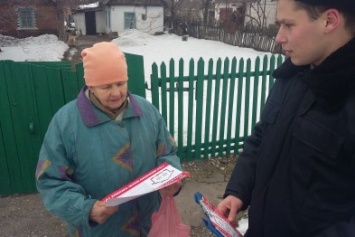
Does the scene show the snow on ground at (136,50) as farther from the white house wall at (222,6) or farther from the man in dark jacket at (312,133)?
the man in dark jacket at (312,133)

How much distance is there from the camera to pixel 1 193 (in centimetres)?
376

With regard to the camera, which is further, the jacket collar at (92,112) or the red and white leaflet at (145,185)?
the jacket collar at (92,112)

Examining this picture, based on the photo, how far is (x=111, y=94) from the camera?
1.72 m

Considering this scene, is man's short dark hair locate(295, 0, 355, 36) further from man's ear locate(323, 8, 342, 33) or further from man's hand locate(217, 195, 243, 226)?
man's hand locate(217, 195, 243, 226)

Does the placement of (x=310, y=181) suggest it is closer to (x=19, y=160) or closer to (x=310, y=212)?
(x=310, y=212)

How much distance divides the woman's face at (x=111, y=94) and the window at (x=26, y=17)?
93.2 feet

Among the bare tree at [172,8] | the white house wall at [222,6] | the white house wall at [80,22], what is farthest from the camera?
the white house wall at [80,22]

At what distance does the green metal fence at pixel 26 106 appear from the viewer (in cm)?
342

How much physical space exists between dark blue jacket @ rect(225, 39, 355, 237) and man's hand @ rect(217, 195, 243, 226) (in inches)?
4.6

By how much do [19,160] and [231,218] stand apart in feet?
9.66

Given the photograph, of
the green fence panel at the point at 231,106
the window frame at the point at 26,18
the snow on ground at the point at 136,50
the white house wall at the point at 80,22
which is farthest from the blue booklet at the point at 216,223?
the white house wall at the point at 80,22

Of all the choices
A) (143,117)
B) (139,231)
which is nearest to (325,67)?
(143,117)

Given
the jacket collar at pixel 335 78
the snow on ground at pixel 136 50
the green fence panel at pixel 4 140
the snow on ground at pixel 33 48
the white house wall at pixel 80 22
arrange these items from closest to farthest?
the jacket collar at pixel 335 78 < the green fence panel at pixel 4 140 < the snow on ground at pixel 136 50 < the snow on ground at pixel 33 48 < the white house wall at pixel 80 22

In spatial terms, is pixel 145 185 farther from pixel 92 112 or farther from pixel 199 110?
pixel 199 110
